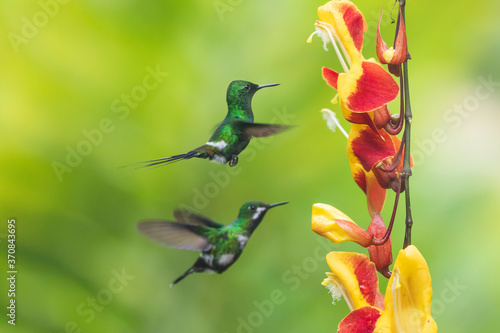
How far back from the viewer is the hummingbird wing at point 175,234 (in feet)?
Result: 1.92

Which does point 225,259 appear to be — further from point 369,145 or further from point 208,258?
point 369,145

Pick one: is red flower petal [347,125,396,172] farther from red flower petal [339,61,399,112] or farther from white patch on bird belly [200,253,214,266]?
white patch on bird belly [200,253,214,266]

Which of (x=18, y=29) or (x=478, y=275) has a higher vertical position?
(x=18, y=29)

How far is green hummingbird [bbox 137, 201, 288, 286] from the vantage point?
0.66m

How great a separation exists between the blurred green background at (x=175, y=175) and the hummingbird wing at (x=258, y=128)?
0.42 metres

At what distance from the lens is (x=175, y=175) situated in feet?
3.36

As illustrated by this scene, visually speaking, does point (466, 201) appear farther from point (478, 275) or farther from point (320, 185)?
point (320, 185)

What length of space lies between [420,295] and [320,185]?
668mm

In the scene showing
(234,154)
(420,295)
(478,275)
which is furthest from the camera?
(478,275)

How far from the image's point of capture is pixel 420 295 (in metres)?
0.39

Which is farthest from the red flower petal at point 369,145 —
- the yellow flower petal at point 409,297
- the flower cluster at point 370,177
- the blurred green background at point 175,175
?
the blurred green background at point 175,175

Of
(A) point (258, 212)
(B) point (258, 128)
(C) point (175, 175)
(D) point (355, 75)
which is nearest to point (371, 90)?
(D) point (355, 75)

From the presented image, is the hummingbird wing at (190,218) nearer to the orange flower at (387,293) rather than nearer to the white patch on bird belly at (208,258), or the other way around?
the white patch on bird belly at (208,258)

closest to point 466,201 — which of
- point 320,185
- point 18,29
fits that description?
point 320,185
